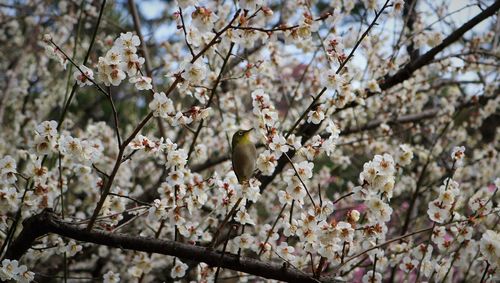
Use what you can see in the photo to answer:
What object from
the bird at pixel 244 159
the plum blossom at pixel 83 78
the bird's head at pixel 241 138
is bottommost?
the bird at pixel 244 159

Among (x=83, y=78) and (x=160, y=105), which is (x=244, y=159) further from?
(x=83, y=78)

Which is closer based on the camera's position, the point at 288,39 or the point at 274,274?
the point at 274,274

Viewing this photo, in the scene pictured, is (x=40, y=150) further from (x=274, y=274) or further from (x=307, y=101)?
(x=307, y=101)

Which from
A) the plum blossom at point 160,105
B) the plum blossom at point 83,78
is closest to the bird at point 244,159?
the plum blossom at point 160,105

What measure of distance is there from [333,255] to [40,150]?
1228 mm

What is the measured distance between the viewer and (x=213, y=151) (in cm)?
468

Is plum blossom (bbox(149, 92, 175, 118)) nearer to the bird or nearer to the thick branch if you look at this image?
the bird

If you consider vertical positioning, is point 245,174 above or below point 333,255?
above

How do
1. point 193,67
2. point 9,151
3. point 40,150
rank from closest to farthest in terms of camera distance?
1. point 193,67
2. point 40,150
3. point 9,151

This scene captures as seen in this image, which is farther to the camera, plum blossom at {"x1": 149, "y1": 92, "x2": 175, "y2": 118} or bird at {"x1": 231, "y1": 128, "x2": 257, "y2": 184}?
bird at {"x1": 231, "y1": 128, "x2": 257, "y2": 184}

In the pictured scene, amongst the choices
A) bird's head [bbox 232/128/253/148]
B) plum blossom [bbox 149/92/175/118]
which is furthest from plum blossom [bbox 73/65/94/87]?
bird's head [bbox 232/128/253/148]

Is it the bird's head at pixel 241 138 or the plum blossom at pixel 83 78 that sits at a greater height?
the plum blossom at pixel 83 78

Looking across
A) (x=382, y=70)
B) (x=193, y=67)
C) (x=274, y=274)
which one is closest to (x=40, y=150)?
(x=193, y=67)

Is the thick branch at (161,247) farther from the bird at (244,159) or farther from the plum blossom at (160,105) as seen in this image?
the plum blossom at (160,105)
